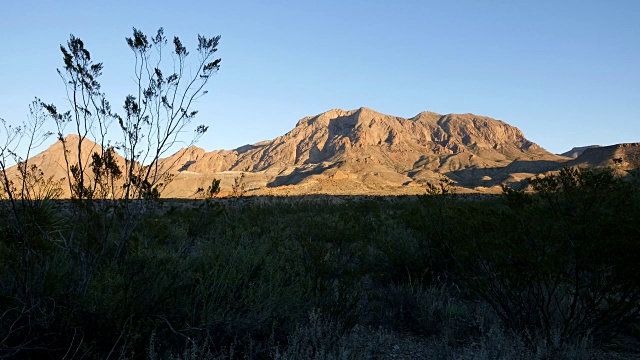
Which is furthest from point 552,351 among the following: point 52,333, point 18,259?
point 18,259

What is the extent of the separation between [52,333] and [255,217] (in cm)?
1062

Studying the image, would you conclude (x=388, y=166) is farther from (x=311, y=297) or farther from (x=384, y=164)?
(x=311, y=297)

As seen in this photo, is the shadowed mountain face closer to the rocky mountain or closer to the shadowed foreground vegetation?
the rocky mountain

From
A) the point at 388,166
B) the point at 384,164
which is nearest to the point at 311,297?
the point at 388,166

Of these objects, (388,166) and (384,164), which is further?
(384,164)

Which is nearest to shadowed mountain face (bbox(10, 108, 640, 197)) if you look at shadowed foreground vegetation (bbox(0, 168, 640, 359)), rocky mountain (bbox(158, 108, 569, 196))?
rocky mountain (bbox(158, 108, 569, 196))

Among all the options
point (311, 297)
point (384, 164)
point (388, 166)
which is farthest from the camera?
point (384, 164)

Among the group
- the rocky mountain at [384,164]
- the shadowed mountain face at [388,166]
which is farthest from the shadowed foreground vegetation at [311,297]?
the rocky mountain at [384,164]

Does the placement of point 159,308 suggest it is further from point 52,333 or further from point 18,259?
point 18,259

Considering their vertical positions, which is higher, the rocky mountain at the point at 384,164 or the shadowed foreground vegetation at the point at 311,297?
the rocky mountain at the point at 384,164

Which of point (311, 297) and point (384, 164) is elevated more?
point (384, 164)

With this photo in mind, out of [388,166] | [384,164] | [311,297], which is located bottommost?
[311,297]

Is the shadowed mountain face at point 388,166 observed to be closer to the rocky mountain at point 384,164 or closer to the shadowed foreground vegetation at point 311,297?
the rocky mountain at point 384,164

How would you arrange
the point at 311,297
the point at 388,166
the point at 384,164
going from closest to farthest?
the point at 311,297 < the point at 388,166 < the point at 384,164
